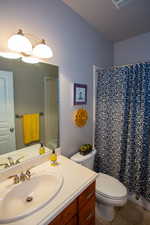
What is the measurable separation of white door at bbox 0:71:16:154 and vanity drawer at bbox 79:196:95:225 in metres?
0.81

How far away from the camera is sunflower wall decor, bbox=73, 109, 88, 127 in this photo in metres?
1.64

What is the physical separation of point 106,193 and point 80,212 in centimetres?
49

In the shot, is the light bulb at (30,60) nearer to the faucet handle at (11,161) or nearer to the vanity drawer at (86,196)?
the faucet handle at (11,161)

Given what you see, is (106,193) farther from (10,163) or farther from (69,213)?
(10,163)

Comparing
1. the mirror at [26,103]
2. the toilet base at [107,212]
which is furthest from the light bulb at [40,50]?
the toilet base at [107,212]

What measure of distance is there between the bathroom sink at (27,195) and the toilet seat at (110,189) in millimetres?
657

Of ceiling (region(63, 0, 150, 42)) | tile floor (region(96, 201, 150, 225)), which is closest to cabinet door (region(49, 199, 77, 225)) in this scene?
tile floor (region(96, 201, 150, 225))

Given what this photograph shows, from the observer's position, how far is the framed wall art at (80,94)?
5.29 ft

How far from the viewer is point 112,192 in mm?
1355

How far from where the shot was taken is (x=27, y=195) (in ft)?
3.10

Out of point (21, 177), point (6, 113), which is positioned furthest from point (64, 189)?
point (6, 113)

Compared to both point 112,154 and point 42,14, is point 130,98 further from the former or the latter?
point 42,14

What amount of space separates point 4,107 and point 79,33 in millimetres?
1320

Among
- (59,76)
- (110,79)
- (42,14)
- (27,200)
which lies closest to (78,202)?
(27,200)
